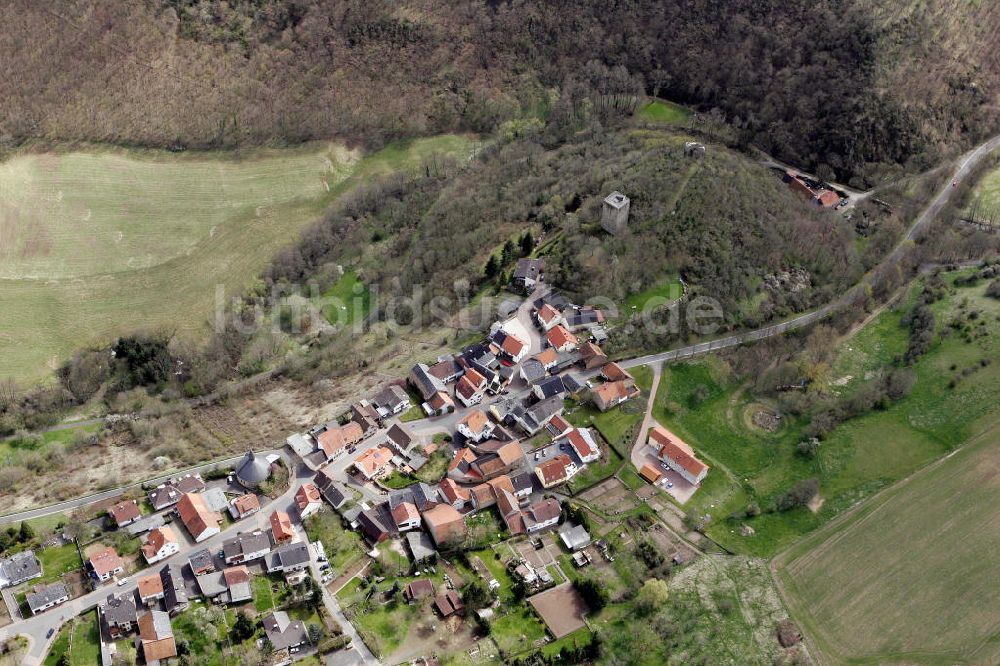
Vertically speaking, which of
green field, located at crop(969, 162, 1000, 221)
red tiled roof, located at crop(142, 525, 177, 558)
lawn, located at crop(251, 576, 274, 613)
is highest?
green field, located at crop(969, 162, 1000, 221)

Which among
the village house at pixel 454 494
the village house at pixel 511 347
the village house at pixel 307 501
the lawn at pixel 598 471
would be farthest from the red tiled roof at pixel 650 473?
the village house at pixel 307 501

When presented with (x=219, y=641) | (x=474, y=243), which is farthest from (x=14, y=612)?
(x=474, y=243)

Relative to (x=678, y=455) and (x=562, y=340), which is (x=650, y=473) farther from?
(x=562, y=340)

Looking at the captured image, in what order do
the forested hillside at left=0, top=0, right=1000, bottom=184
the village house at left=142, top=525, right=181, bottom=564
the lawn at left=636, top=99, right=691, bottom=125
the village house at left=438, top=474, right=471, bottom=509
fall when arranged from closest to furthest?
the village house at left=142, top=525, right=181, bottom=564 < the village house at left=438, top=474, right=471, bottom=509 < the forested hillside at left=0, top=0, right=1000, bottom=184 < the lawn at left=636, top=99, right=691, bottom=125

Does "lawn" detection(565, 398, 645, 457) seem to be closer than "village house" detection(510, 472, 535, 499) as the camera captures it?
No

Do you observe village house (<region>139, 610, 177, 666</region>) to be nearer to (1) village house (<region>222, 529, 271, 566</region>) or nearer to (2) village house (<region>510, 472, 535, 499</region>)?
(1) village house (<region>222, 529, 271, 566</region>)

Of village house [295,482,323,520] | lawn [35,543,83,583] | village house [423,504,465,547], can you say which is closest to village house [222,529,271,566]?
village house [295,482,323,520]
